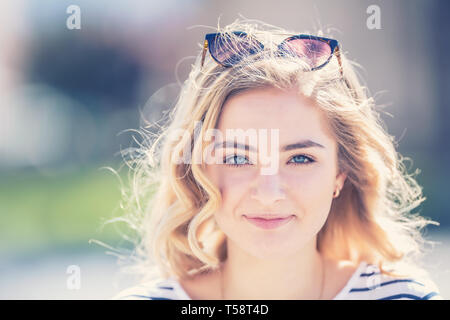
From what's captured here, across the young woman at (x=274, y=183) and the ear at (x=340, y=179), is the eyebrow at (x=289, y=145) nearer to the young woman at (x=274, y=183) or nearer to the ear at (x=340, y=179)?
the young woman at (x=274, y=183)

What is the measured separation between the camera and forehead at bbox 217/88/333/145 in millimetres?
1915

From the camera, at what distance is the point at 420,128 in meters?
8.32

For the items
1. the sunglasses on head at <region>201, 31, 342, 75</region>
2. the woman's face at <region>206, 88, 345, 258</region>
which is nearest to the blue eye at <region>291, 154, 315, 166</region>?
the woman's face at <region>206, 88, 345, 258</region>

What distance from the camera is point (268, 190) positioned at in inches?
73.6

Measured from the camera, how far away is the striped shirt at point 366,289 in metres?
2.06

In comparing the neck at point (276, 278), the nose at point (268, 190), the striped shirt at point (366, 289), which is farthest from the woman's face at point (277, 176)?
the striped shirt at point (366, 289)

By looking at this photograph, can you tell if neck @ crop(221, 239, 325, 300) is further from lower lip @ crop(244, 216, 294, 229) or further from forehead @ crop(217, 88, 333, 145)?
forehead @ crop(217, 88, 333, 145)

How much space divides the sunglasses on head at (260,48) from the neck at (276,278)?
80 cm

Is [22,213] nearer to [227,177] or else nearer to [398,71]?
[227,177]

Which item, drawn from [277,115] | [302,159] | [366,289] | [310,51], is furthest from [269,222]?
[310,51]

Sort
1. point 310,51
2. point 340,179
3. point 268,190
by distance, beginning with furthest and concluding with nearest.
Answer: point 340,179, point 310,51, point 268,190

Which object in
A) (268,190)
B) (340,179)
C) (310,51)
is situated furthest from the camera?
(340,179)

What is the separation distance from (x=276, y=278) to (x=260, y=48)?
984mm

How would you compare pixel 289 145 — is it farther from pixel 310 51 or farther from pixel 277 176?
pixel 310 51
